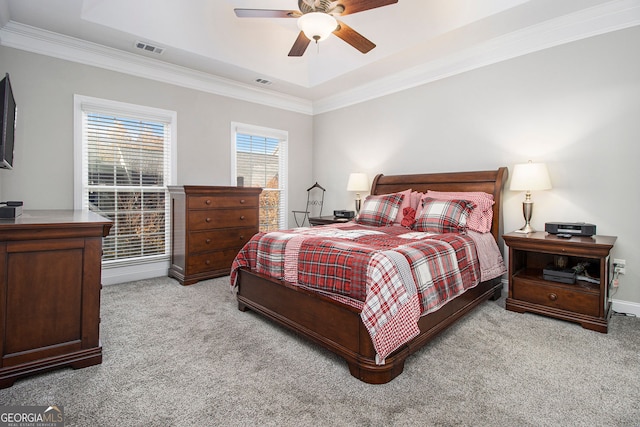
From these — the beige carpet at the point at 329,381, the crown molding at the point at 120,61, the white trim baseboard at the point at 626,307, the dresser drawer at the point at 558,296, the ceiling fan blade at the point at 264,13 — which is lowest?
the beige carpet at the point at 329,381

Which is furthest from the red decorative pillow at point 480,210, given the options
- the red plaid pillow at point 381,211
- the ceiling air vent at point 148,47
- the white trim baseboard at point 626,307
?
the ceiling air vent at point 148,47

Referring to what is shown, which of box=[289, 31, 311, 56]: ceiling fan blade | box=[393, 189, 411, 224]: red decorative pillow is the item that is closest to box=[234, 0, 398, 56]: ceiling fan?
box=[289, 31, 311, 56]: ceiling fan blade

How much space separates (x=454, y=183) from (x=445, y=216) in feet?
2.43

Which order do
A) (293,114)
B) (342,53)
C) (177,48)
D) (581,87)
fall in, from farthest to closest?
(293,114) → (342,53) → (177,48) → (581,87)

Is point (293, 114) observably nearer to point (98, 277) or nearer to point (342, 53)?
point (342, 53)

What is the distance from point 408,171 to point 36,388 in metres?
4.01

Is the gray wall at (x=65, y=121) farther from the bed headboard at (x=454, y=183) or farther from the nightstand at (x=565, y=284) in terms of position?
the nightstand at (x=565, y=284)

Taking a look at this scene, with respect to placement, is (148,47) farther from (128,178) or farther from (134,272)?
(134,272)

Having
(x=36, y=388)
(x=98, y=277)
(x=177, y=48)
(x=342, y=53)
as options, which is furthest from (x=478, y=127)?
(x=36, y=388)

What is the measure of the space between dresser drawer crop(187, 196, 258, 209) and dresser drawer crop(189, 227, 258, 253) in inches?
12.0

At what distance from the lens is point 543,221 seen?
3.18 metres

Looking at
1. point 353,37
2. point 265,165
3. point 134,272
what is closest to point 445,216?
point 353,37

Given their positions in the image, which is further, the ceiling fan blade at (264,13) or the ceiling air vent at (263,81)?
the ceiling air vent at (263,81)

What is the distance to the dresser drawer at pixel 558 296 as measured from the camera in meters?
2.52
